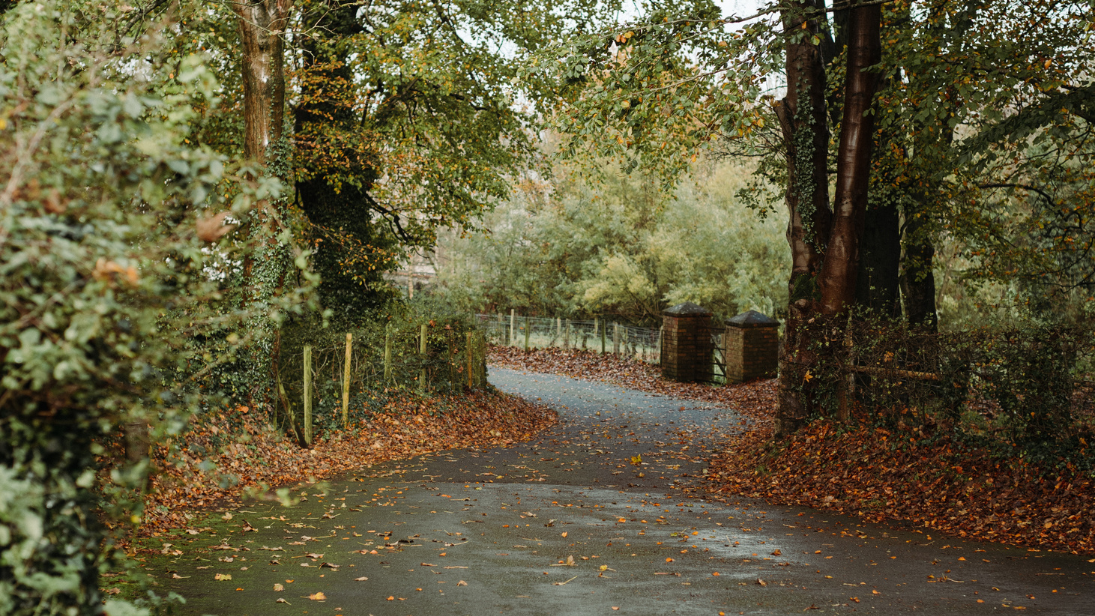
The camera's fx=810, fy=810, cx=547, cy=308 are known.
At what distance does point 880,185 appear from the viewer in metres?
14.0

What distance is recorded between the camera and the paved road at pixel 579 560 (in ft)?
17.5

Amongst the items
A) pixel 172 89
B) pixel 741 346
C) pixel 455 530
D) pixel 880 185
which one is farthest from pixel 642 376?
pixel 172 89

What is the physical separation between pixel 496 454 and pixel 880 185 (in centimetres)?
803

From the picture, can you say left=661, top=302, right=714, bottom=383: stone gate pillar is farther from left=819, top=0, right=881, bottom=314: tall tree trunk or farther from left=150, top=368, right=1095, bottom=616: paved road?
left=150, top=368, right=1095, bottom=616: paved road

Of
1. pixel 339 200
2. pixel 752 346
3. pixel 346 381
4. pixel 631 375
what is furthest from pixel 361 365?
pixel 631 375

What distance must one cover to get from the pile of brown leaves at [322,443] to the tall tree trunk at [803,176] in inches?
220

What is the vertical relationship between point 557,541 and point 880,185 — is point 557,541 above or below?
below

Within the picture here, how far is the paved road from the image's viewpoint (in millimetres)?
5332

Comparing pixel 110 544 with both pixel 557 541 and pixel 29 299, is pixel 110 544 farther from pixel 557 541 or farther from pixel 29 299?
pixel 557 541

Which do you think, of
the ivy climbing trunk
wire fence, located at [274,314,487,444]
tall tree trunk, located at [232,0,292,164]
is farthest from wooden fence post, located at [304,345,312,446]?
tall tree trunk, located at [232,0,292,164]

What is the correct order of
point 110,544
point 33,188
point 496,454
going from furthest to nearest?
point 496,454, point 110,544, point 33,188

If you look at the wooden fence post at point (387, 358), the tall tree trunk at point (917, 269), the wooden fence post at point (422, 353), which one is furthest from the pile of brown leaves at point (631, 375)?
the wooden fence post at point (387, 358)

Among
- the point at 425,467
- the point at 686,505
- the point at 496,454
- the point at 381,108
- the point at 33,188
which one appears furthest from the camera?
the point at 381,108

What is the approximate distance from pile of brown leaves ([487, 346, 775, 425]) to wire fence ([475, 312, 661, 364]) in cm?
49
